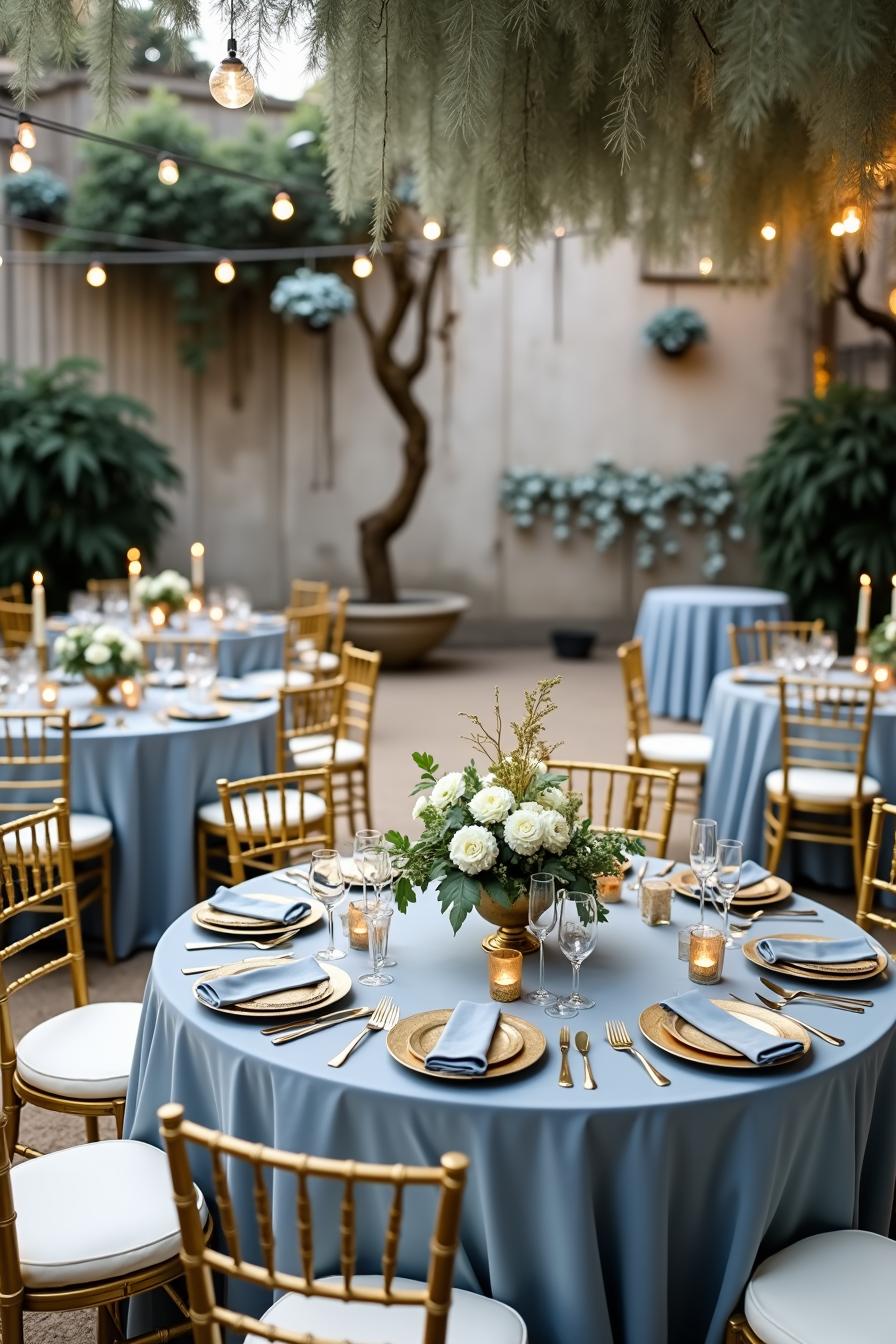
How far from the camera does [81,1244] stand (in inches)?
77.4

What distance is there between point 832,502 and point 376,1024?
8.11 meters

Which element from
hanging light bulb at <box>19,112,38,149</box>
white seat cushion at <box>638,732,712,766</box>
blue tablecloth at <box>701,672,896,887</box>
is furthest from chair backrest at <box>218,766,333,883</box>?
hanging light bulb at <box>19,112,38,149</box>

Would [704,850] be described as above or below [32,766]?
above

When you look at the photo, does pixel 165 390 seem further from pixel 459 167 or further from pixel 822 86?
pixel 822 86

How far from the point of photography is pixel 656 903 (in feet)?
8.58

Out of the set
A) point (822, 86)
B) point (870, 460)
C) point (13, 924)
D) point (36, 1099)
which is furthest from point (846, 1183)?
point (870, 460)

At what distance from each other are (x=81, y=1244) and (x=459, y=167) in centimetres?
312

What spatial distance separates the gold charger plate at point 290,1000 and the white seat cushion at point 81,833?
198 cm

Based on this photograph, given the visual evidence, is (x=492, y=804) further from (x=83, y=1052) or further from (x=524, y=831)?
(x=83, y=1052)

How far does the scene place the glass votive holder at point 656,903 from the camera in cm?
261

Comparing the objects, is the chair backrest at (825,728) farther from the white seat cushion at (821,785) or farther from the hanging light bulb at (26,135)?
the hanging light bulb at (26,135)

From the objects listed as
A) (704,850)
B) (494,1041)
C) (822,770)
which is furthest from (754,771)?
(494,1041)

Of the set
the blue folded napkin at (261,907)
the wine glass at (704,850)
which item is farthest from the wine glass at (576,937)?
the blue folded napkin at (261,907)

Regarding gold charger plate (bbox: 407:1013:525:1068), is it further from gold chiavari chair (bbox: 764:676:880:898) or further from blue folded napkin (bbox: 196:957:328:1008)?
gold chiavari chair (bbox: 764:676:880:898)
